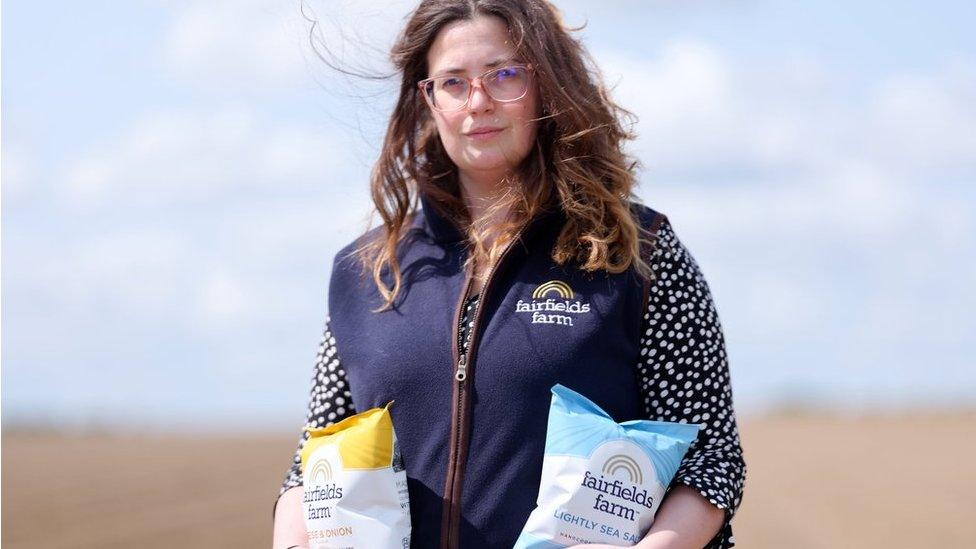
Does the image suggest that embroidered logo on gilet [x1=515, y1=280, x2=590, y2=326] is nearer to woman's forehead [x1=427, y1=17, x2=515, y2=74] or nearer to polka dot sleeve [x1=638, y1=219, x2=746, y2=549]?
polka dot sleeve [x1=638, y1=219, x2=746, y2=549]

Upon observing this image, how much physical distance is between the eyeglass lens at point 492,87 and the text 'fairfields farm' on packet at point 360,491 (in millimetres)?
835

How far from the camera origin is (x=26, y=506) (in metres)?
12.9

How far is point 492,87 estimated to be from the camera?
11.0ft

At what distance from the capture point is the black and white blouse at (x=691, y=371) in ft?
10.5

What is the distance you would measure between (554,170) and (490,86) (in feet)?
0.95

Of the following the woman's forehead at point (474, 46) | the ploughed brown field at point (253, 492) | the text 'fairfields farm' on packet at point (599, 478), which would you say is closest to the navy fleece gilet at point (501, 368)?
the text 'fairfields farm' on packet at point (599, 478)

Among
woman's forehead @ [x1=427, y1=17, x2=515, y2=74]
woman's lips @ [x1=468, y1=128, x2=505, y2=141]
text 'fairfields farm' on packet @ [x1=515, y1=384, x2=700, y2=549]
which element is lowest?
text 'fairfields farm' on packet @ [x1=515, y1=384, x2=700, y2=549]

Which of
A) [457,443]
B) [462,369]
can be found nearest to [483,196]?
[462,369]

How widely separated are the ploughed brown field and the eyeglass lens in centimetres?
834

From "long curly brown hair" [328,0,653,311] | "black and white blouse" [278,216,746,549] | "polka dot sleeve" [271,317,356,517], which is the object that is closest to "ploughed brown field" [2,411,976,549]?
"polka dot sleeve" [271,317,356,517]

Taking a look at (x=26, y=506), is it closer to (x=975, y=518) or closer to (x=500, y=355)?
(x=975, y=518)

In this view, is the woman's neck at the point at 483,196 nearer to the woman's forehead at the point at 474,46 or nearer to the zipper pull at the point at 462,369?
the woman's forehead at the point at 474,46

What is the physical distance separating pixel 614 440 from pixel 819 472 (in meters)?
16.3

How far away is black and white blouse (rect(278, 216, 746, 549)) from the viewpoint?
319 cm
